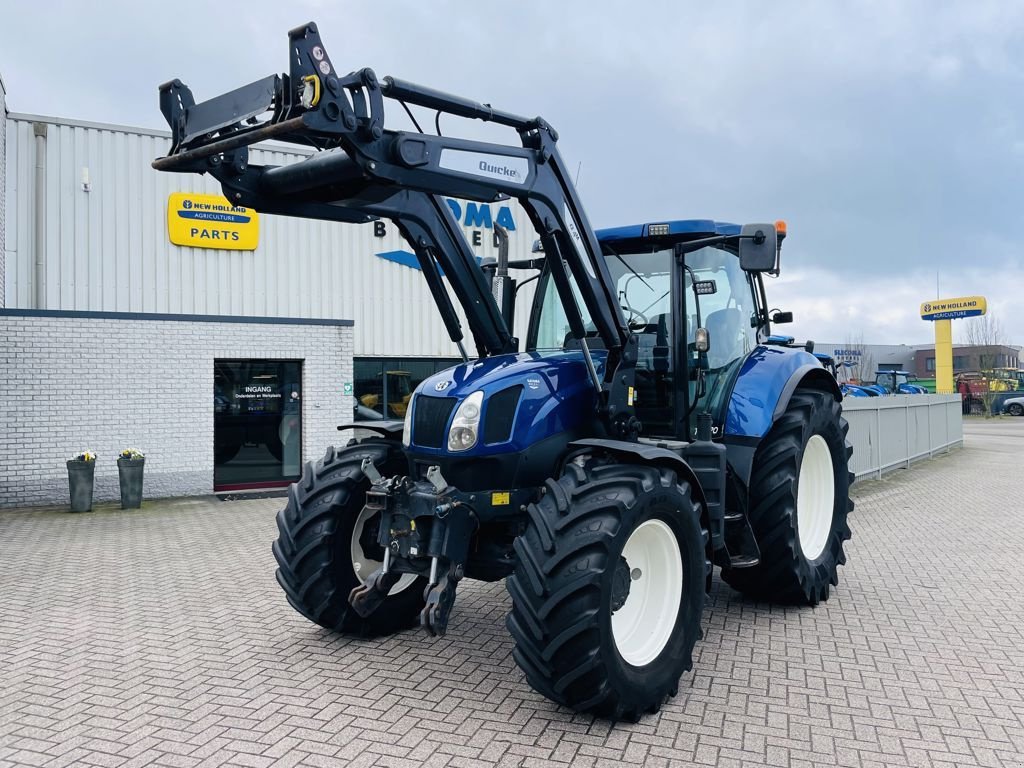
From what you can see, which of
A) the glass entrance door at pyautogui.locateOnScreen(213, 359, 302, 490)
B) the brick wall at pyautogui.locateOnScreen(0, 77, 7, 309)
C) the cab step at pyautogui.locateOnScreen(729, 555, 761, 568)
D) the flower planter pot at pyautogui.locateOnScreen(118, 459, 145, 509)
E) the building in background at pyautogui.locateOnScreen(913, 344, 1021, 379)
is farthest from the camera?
the building in background at pyautogui.locateOnScreen(913, 344, 1021, 379)

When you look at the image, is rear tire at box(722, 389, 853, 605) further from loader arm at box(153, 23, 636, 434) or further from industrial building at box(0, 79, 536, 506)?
industrial building at box(0, 79, 536, 506)

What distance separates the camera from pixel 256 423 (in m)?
12.8

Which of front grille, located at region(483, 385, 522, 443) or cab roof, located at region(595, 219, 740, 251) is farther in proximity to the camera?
cab roof, located at region(595, 219, 740, 251)

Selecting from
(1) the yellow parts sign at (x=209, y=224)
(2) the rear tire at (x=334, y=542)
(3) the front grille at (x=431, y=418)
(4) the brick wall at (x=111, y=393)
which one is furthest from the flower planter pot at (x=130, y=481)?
(3) the front grille at (x=431, y=418)

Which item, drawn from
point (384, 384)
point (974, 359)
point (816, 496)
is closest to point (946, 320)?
point (974, 359)

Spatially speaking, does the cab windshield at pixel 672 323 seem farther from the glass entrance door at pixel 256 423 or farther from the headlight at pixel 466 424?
the glass entrance door at pixel 256 423

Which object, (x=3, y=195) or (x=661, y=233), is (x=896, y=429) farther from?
(x=3, y=195)

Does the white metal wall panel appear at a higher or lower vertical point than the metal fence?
higher

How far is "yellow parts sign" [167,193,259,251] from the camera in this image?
12781mm

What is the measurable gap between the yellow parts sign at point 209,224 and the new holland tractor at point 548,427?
889 centimetres

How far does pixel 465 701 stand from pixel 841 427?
12.3 feet

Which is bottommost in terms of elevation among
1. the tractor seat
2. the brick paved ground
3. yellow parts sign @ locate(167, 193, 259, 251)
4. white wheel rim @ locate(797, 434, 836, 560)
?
the brick paved ground

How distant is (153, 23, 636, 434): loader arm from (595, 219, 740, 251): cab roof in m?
0.84

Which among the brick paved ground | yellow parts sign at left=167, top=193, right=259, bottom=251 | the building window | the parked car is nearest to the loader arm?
the brick paved ground
